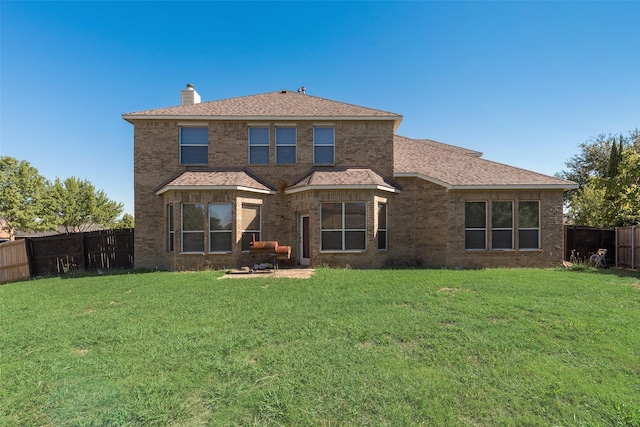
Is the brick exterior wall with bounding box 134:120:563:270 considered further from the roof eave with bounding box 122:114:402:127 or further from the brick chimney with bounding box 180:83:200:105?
the brick chimney with bounding box 180:83:200:105

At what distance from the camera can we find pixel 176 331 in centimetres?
557

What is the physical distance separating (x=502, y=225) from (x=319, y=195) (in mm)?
8263

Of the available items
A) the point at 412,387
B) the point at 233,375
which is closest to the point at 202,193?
the point at 233,375

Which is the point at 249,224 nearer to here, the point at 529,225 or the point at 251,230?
the point at 251,230

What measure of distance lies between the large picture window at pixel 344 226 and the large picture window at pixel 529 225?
703 cm

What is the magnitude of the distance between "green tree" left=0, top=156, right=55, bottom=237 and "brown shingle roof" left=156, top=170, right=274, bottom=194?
2740 cm

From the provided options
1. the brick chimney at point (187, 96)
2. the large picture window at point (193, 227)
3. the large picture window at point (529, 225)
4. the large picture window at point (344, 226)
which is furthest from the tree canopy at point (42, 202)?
the large picture window at point (529, 225)

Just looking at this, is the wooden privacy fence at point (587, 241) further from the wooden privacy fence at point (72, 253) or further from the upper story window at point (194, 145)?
the wooden privacy fence at point (72, 253)

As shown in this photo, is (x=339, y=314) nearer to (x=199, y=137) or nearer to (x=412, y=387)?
(x=412, y=387)

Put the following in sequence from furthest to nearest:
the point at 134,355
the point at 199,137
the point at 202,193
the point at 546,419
A: 1. the point at 199,137
2. the point at 202,193
3. the point at 134,355
4. the point at 546,419

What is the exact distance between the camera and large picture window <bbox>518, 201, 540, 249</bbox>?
13.0m

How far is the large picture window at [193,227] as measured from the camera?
1255 centimetres

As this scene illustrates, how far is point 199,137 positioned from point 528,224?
15586mm

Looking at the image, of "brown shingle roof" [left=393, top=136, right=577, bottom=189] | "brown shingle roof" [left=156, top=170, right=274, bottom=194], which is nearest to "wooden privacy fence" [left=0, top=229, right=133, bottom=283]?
"brown shingle roof" [left=156, top=170, right=274, bottom=194]
